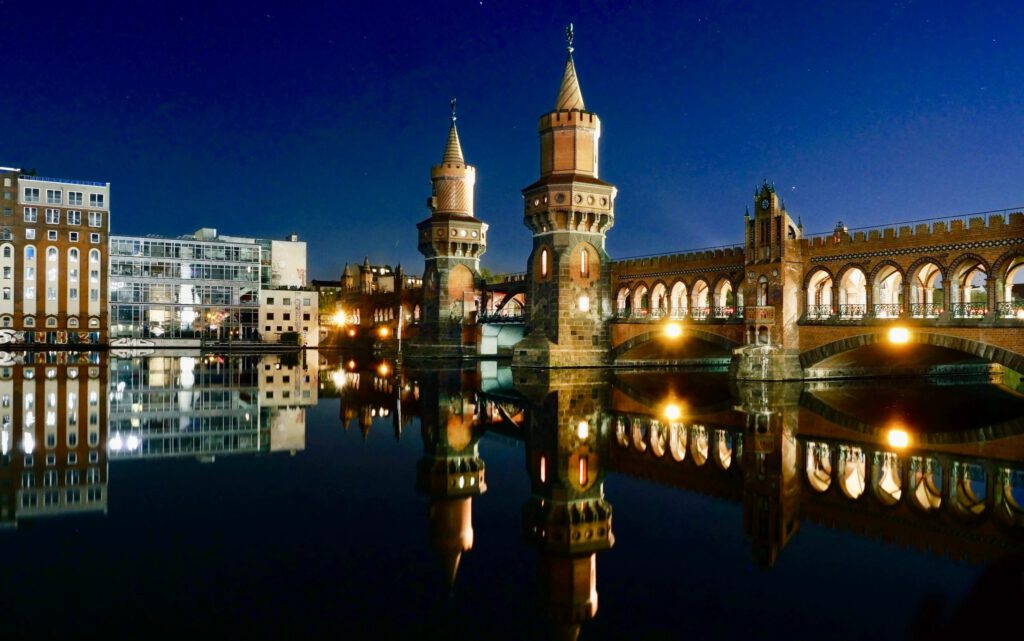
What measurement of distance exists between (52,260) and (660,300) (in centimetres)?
7412

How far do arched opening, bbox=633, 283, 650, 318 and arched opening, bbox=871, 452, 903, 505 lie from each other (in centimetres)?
3311

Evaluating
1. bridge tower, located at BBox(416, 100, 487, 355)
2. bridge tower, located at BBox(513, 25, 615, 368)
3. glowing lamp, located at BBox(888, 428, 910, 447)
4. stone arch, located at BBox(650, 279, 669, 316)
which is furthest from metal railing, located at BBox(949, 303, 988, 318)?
bridge tower, located at BBox(416, 100, 487, 355)

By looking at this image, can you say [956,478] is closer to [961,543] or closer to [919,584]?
[961,543]

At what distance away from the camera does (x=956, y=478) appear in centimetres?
1477

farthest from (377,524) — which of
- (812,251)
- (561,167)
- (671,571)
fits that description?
(561,167)

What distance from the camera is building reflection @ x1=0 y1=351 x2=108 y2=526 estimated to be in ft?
38.2

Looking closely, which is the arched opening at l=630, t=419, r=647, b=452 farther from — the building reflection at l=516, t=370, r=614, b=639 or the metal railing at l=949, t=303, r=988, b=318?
the metal railing at l=949, t=303, r=988, b=318

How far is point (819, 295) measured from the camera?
4966cm

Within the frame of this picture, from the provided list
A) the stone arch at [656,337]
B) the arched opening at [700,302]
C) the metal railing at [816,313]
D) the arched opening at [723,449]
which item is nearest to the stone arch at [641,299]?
the arched opening at [700,302]

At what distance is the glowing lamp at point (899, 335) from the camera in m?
34.1

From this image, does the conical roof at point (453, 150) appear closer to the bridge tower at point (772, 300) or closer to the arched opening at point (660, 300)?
the arched opening at point (660, 300)

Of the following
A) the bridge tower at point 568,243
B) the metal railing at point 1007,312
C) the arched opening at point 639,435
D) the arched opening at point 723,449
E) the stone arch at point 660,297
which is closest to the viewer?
the arched opening at point 723,449

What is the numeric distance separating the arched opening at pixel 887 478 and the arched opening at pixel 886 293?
2070 centimetres

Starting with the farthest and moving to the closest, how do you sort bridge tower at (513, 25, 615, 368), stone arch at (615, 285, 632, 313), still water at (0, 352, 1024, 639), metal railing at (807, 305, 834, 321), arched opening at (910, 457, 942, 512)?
stone arch at (615, 285, 632, 313) → bridge tower at (513, 25, 615, 368) → metal railing at (807, 305, 834, 321) → arched opening at (910, 457, 942, 512) → still water at (0, 352, 1024, 639)
